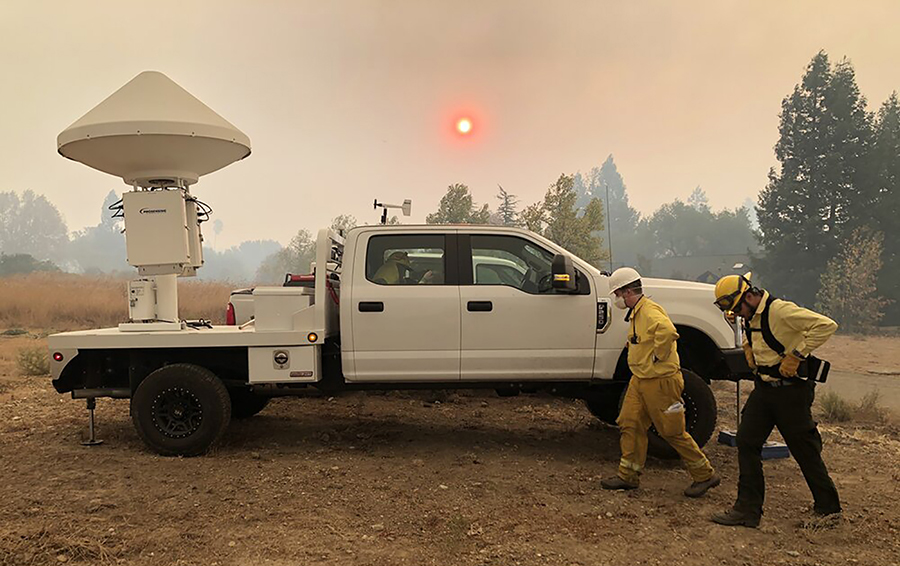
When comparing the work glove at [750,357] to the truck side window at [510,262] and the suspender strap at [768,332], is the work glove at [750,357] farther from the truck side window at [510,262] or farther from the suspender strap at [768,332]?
the truck side window at [510,262]

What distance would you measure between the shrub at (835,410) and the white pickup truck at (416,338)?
4.04 metres

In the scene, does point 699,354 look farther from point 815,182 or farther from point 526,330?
point 815,182

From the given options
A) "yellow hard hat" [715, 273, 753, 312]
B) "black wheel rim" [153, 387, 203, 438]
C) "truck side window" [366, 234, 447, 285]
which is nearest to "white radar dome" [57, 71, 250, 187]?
"truck side window" [366, 234, 447, 285]

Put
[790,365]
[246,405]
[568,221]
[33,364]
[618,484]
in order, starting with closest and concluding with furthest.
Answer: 1. [790,365]
2. [618,484]
3. [246,405]
4. [33,364]
5. [568,221]

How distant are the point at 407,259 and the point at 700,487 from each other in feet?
10.1

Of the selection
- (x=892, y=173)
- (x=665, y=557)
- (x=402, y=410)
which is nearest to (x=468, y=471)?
(x=665, y=557)

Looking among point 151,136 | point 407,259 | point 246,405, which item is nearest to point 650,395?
point 407,259

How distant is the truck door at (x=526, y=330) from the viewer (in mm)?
5844

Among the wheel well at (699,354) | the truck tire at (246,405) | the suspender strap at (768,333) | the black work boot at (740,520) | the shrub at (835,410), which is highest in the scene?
the suspender strap at (768,333)

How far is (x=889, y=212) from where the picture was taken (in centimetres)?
3656

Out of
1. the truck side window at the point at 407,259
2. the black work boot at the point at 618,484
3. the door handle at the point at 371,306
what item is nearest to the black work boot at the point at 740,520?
the black work boot at the point at 618,484

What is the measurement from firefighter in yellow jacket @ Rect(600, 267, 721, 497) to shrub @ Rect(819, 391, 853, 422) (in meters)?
5.05

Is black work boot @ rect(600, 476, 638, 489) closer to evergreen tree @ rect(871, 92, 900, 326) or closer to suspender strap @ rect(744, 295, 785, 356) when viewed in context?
suspender strap @ rect(744, 295, 785, 356)

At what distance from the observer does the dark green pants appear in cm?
444
